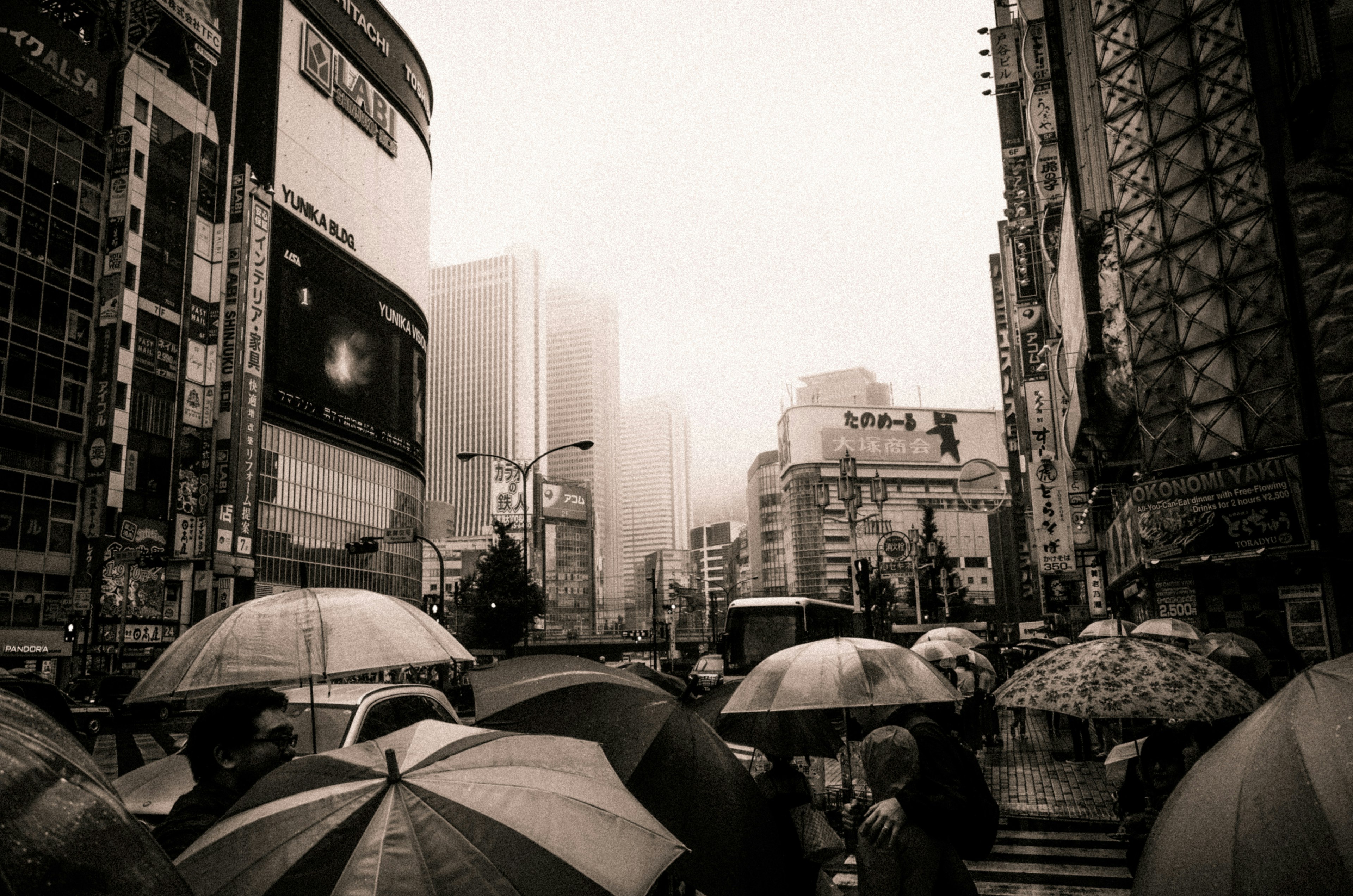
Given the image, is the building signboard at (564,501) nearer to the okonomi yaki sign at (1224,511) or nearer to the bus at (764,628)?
the bus at (764,628)

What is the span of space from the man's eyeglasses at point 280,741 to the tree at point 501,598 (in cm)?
5507

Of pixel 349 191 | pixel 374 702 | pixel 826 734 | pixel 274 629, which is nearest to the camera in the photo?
pixel 274 629

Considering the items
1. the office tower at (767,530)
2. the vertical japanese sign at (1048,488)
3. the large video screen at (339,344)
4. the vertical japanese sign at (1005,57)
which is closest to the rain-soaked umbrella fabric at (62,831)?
the vertical japanese sign at (1048,488)

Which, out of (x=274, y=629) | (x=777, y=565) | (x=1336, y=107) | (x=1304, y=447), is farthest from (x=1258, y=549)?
(x=777, y=565)

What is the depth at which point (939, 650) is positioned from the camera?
17.2 metres

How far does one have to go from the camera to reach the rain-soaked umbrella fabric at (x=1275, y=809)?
180cm

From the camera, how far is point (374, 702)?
8.74 metres

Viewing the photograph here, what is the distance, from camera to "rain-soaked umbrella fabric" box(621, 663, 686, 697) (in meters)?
7.04

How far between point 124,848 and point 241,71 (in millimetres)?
73021

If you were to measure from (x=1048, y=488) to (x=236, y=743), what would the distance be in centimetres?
3886

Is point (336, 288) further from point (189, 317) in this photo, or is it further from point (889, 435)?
point (889, 435)

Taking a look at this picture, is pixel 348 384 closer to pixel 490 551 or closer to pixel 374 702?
pixel 490 551

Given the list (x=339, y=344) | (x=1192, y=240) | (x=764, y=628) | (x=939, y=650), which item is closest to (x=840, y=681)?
(x=939, y=650)

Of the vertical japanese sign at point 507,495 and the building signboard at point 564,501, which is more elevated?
the building signboard at point 564,501
